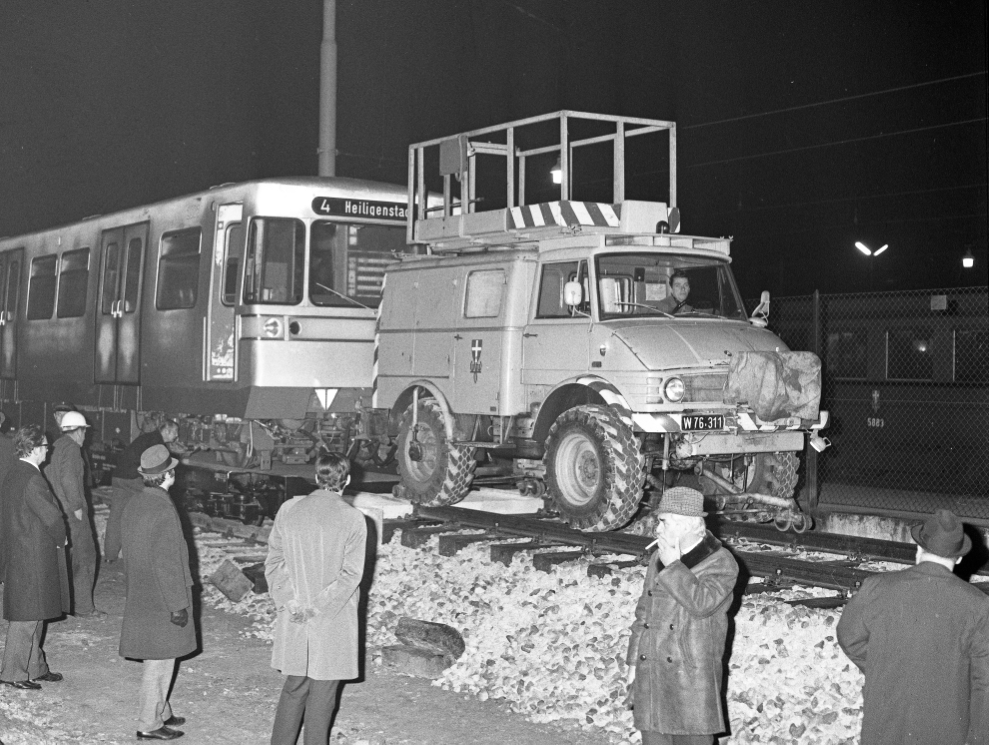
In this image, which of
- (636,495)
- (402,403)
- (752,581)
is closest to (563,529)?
(636,495)

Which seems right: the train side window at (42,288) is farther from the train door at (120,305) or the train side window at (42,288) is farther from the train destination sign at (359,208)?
the train destination sign at (359,208)

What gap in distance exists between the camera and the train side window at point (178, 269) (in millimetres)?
15188

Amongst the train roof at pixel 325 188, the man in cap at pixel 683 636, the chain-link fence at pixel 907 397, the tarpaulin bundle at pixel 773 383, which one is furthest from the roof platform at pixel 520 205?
the man in cap at pixel 683 636

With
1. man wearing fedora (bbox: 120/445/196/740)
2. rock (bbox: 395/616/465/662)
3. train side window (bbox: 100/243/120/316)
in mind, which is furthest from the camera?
train side window (bbox: 100/243/120/316)

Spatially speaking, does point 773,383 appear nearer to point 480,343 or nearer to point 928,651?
point 480,343

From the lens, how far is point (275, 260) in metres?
14.3

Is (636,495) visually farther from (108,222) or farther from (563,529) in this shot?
(108,222)

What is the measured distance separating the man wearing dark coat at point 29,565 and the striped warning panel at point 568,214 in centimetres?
513

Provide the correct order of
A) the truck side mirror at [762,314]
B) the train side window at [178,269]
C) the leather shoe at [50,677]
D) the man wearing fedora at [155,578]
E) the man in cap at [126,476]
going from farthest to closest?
1. the train side window at [178,269]
2. the truck side mirror at [762,314]
3. the man in cap at [126,476]
4. the leather shoe at [50,677]
5. the man wearing fedora at [155,578]

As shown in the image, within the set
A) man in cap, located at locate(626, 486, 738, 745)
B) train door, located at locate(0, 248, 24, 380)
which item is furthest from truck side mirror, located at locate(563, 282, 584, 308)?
train door, located at locate(0, 248, 24, 380)

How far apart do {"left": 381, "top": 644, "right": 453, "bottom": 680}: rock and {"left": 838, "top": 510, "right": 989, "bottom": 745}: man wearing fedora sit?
4.36m

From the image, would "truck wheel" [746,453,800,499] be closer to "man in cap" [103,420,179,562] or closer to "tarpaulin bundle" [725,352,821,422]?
"tarpaulin bundle" [725,352,821,422]

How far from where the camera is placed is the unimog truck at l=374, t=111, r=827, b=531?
35.4ft

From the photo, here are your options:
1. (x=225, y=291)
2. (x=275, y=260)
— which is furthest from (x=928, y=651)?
(x=225, y=291)
